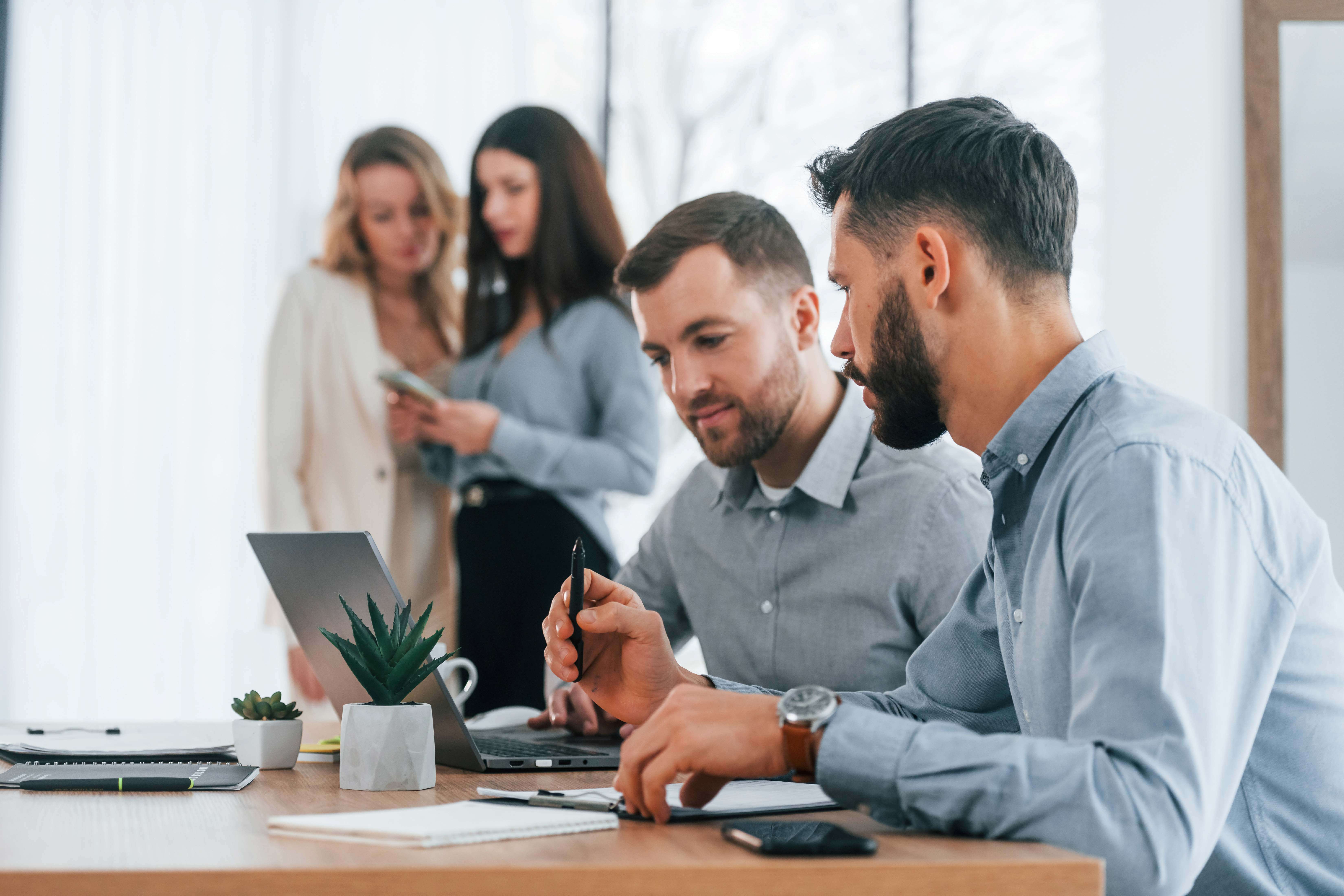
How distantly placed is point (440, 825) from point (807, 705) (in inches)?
10.5

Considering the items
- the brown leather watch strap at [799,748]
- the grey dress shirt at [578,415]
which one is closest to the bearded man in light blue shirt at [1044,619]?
the brown leather watch strap at [799,748]

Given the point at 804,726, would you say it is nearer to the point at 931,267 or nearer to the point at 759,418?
the point at 931,267

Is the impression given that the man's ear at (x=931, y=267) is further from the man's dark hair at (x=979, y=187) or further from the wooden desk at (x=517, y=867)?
the wooden desk at (x=517, y=867)

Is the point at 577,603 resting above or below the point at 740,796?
above

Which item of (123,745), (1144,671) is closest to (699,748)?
(1144,671)

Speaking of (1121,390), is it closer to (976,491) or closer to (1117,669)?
(1117,669)

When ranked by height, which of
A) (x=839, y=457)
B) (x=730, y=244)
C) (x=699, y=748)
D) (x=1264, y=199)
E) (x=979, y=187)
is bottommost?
(x=699, y=748)

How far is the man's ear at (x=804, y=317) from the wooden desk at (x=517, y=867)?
42.1 inches

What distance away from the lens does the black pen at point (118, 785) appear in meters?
1.02

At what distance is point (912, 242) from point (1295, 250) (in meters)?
2.09

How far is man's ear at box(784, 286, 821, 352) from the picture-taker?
1.79 metres

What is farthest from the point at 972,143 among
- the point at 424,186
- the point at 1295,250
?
the point at 424,186

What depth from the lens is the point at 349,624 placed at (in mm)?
1267

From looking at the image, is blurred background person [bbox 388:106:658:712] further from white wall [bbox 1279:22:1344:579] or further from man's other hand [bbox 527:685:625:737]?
white wall [bbox 1279:22:1344:579]
